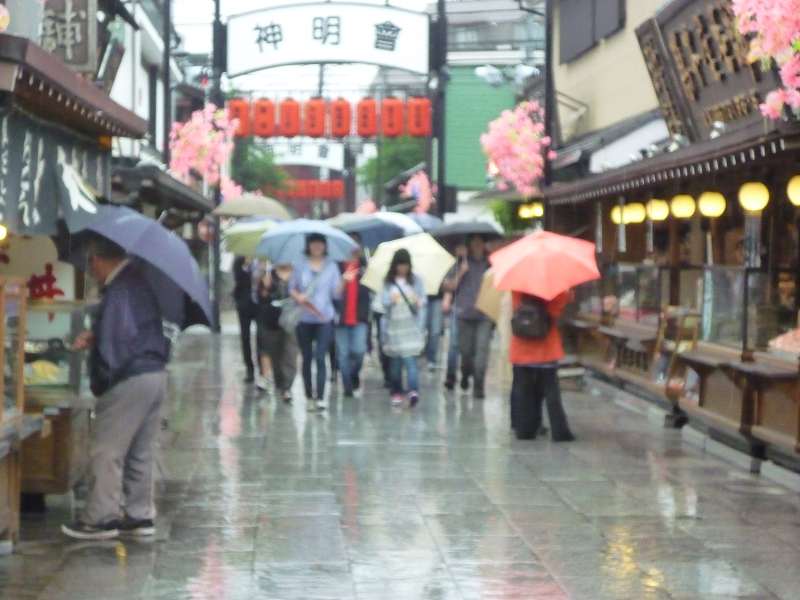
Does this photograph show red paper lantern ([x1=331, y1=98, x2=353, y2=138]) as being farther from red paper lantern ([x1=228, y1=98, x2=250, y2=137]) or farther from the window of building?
the window of building

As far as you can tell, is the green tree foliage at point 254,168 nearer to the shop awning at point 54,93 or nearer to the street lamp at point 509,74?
the street lamp at point 509,74

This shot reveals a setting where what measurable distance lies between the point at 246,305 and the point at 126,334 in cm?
1040

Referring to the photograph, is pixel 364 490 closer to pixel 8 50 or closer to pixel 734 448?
pixel 734 448

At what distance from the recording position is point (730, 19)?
1543 cm

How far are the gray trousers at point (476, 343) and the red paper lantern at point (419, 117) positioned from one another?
20348 mm

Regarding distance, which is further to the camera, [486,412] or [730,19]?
[486,412]

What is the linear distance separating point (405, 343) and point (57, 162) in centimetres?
778

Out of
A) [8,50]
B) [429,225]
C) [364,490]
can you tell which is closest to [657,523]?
[364,490]

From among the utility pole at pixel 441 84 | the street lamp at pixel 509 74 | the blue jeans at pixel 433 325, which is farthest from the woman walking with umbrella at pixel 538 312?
the street lamp at pixel 509 74

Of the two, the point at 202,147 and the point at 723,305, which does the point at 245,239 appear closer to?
the point at 723,305

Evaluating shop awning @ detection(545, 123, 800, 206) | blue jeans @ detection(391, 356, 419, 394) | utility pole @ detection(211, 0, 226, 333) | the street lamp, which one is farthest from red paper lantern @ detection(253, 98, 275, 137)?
blue jeans @ detection(391, 356, 419, 394)

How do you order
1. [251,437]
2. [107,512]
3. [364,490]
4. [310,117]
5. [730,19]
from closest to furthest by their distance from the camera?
[107,512] → [364,490] → [251,437] → [730,19] → [310,117]

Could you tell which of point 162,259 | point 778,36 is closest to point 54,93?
point 162,259

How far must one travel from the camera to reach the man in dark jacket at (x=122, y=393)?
358 inches
